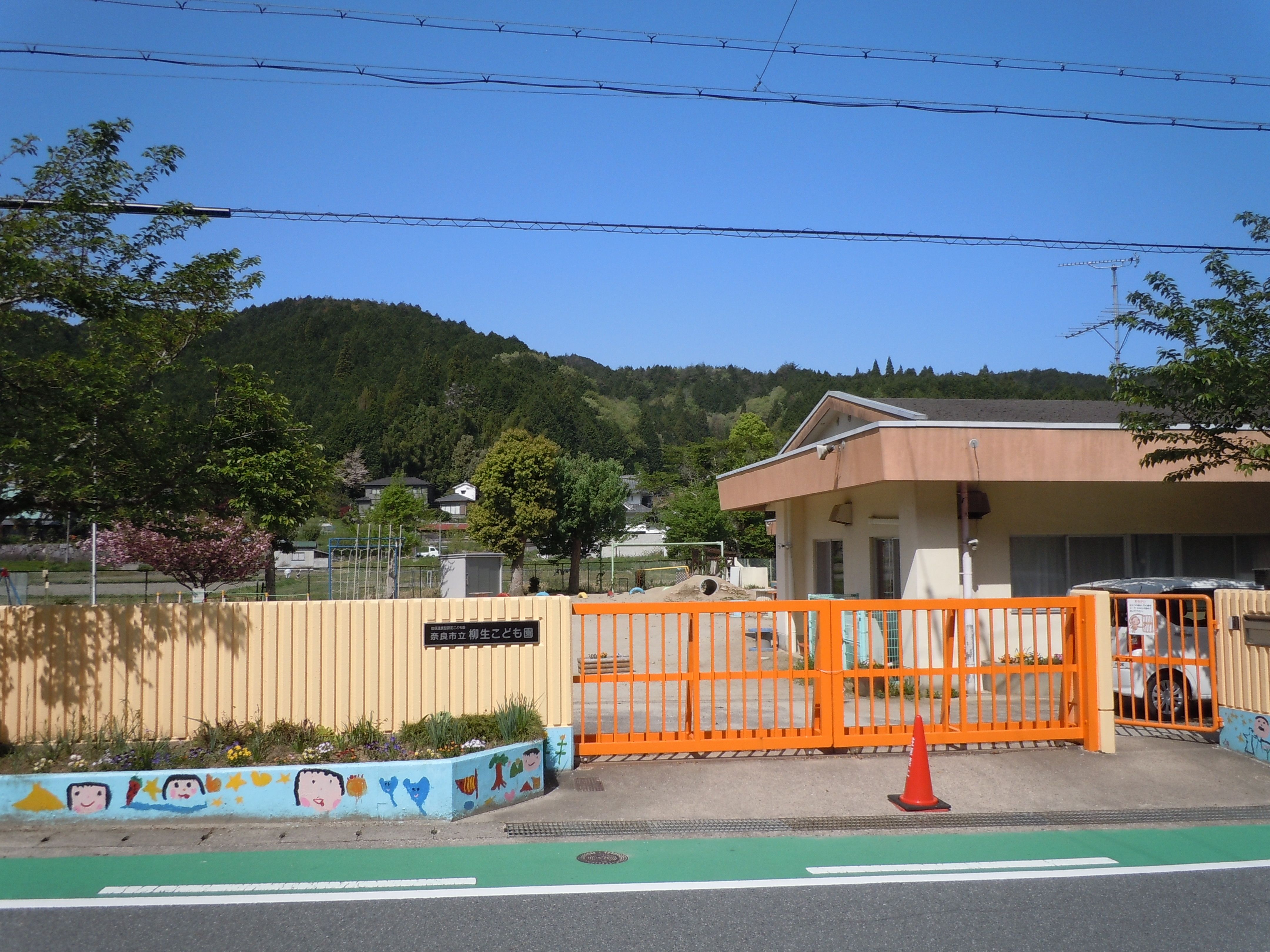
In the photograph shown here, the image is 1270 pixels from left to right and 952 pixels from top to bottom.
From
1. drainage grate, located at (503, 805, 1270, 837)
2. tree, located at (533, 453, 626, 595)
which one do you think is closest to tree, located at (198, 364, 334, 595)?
drainage grate, located at (503, 805, 1270, 837)

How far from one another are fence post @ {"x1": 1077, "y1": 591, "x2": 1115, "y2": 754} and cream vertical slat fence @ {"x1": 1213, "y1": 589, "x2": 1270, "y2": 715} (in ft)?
3.74

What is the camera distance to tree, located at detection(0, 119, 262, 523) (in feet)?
26.8

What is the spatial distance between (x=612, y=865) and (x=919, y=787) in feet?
9.76

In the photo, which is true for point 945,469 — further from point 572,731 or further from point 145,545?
point 145,545

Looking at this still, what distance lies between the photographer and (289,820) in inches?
299

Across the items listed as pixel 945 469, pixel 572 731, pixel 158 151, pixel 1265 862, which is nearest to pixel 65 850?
pixel 572 731

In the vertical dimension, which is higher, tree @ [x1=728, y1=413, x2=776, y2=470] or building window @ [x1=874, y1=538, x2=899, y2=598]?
tree @ [x1=728, y1=413, x2=776, y2=470]

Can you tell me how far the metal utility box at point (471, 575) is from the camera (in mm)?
32438

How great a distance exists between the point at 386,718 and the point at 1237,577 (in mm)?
14733

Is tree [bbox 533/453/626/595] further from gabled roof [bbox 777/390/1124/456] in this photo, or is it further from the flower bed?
the flower bed

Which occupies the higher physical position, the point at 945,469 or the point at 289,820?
the point at 945,469

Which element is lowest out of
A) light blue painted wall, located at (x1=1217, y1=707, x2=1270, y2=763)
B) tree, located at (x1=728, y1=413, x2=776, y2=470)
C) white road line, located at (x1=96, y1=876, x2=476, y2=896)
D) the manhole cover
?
the manhole cover

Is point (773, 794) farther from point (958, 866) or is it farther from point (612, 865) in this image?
point (612, 865)

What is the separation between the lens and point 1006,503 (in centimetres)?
1585
